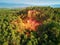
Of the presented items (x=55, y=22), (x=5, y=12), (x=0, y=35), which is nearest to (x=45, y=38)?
(x=55, y=22)

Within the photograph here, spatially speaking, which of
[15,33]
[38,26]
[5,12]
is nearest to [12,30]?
[15,33]

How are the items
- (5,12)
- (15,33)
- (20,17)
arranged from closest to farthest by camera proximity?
(15,33)
(20,17)
(5,12)

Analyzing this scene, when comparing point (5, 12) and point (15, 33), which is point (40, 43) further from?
point (5, 12)

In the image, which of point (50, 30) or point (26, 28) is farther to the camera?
point (26, 28)

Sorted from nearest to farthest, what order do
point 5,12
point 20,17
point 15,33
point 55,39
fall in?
point 55,39 < point 15,33 < point 20,17 < point 5,12

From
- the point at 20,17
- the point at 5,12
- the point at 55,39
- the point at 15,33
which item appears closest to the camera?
the point at 55,39

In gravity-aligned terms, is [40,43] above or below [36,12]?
below

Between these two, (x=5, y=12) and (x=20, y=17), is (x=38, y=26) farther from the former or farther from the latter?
(x=5, y=12)
